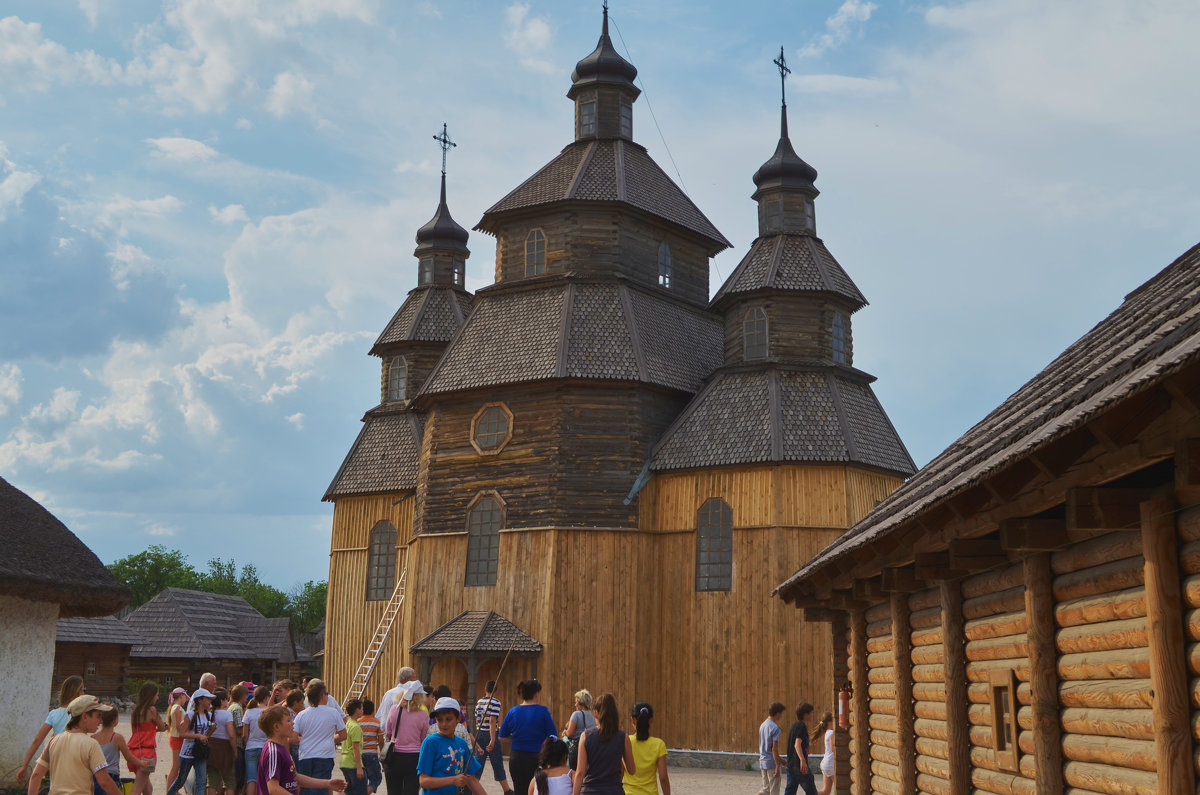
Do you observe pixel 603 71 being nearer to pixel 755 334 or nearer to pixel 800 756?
pixel 755 334

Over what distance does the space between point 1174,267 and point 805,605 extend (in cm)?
677

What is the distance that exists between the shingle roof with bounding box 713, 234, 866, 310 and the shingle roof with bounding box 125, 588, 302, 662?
2684cm

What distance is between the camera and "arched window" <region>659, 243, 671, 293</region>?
31.3 metres

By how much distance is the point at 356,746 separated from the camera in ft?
42.3

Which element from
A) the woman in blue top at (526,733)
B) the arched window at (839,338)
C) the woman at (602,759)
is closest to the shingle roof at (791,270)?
the arched window at (839,338)

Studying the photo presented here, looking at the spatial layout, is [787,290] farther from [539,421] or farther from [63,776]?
[63,776]

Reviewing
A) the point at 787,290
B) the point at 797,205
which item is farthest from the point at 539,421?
the point at 797,205

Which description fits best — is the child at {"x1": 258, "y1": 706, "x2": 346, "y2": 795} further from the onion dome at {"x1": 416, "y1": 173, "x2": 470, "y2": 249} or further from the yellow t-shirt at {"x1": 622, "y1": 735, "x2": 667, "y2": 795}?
the onion dome at {"x1": 416, "y1": 173, "x2": 470, "y2": 249}

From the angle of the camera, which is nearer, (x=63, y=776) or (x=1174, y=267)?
(x=63, y=776)

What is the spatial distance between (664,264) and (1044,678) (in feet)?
79.9

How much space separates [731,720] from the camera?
25.2m

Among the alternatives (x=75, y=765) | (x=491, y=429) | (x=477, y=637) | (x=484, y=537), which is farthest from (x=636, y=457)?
(x=75, y=765)

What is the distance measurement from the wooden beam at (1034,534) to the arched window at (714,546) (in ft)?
61.4

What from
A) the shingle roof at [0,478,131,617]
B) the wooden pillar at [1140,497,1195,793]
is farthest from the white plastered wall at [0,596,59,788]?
the wooden pillar at [1140,497,1195,793]
